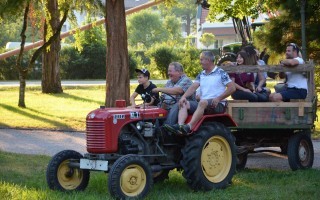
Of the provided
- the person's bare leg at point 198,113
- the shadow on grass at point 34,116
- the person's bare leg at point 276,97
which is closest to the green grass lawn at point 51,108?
the shadow on grass at point 34,116

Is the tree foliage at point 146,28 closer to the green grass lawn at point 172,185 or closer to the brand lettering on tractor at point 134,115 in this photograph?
the green grass lawn at point 172,185

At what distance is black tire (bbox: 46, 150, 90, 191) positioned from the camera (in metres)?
10.3

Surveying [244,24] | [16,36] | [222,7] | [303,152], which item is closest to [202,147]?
[303,152]

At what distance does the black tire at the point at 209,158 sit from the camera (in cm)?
1030

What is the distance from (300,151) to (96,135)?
12.7ft

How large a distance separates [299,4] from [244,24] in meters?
18.0

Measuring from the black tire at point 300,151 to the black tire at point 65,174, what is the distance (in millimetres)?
3507

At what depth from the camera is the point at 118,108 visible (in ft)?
34.6

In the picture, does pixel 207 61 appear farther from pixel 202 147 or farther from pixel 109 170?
pixel 109 170

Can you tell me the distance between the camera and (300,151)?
12.6 metres

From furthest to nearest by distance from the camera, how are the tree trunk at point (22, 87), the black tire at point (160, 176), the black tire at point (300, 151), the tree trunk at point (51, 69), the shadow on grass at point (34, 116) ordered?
the tree trunk at point (51, 69)
the tree trunk at point (22, 87)
the shadow on grass at point (34, 116)
the black tire at point (300, 151)
the black tire at point (160, 176)

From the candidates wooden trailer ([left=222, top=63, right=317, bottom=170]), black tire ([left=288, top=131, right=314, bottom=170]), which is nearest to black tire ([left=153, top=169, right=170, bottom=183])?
wooden trailer ([left=222, top=63, right=317, bottom=170])

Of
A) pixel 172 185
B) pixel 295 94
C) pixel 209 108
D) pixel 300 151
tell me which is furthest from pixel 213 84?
pixel 300 151

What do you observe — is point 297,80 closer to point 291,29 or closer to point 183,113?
point 183,113
